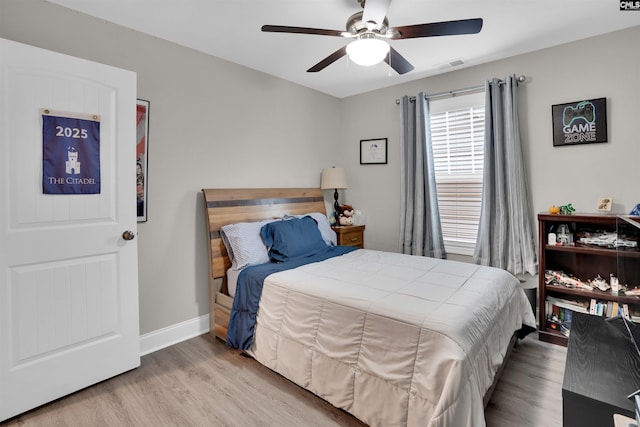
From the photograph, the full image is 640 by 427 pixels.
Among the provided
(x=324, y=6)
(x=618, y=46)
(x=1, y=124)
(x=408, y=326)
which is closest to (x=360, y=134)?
(x=324, y=6)

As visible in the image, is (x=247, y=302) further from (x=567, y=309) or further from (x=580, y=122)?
(x=580, y=122)

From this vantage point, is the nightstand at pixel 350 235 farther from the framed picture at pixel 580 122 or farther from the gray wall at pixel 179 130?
the framed picture at pixel 580 122

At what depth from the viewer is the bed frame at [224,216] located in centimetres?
280

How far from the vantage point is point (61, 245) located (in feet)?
6.59

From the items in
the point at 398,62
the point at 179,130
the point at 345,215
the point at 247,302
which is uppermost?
the point at 398,62

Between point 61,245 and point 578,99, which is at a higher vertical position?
point 578,99

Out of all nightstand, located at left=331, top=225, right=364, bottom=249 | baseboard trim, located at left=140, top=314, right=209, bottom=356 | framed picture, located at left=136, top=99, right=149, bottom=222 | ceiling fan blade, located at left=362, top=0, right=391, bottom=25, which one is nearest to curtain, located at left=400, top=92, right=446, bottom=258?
nightstand, located at left=331, top=225, right=364, bottom=249

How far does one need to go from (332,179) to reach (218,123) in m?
1.53

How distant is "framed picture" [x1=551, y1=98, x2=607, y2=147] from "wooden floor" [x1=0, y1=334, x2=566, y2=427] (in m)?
1.83

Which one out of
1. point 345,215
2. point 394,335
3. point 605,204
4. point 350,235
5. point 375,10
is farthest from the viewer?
point 345,215

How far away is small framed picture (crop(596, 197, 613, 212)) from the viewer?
261 centimetres

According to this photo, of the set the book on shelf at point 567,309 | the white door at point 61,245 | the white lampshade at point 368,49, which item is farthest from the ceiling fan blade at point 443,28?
the book on shelf at point 567,309

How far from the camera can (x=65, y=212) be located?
203cm

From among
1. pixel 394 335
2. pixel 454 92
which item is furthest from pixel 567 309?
pixel 454 92
